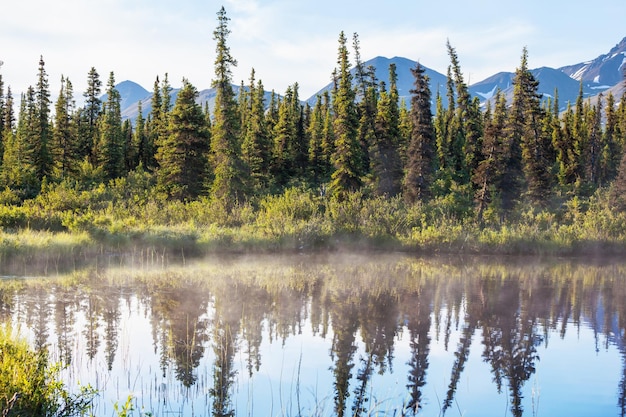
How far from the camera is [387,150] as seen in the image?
51.4 metres

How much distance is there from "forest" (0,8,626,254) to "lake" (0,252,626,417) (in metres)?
6.20

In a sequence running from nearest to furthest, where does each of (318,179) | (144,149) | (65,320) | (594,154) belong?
(65,320) < (318,179) < (594,154) < (144,149)

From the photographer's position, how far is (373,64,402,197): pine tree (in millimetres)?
47500

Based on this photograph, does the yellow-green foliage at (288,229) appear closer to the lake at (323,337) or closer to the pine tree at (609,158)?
the lake at (323,337)

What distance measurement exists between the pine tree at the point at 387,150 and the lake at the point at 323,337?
2643cm

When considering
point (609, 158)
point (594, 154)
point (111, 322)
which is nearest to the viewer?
point (111, 322)

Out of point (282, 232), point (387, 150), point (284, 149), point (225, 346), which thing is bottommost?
point (225, 346)

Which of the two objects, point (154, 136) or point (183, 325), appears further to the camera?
point (154, 136)

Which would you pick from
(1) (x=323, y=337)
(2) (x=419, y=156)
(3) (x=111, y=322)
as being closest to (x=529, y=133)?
(2) (x=419, y=156)

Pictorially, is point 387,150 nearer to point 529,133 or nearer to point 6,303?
point 529,133

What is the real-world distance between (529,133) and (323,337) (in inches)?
1678

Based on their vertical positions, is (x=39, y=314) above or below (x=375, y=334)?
above

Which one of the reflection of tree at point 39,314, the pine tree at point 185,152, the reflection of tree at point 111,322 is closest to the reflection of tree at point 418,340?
the reflection of tree at point 111,322

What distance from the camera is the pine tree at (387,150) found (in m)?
47.5
